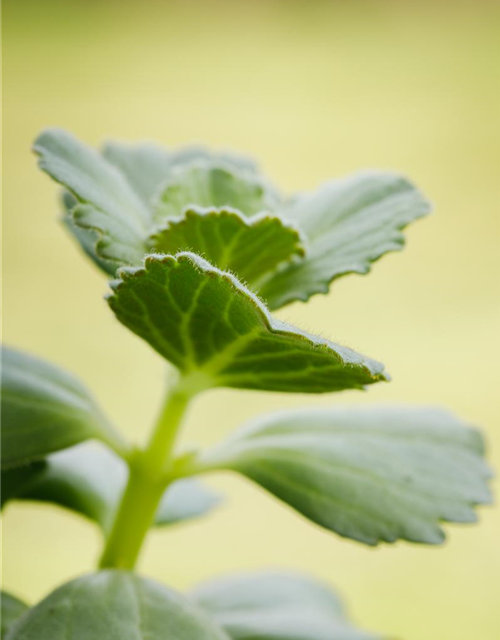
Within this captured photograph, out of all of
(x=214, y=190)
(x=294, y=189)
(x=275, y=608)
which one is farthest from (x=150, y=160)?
(x=294, y=189)

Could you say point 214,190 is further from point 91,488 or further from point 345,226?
A: point 91,488

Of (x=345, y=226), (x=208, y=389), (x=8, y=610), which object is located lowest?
(x=8, y=610)

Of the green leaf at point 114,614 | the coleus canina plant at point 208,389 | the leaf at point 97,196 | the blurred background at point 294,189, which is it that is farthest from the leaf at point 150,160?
the blurred background at point 294,189

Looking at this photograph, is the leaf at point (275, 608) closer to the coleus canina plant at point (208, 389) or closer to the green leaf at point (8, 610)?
the coleus canina plant at point (208, 389)

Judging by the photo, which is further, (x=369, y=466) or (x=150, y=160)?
(x=150, y=160)

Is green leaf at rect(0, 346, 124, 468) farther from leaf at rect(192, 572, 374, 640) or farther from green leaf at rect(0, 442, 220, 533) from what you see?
leaf at rect(192, 572, 374, 640)

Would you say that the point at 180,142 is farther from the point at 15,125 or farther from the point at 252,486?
the point at 252,486

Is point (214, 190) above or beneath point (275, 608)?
above
